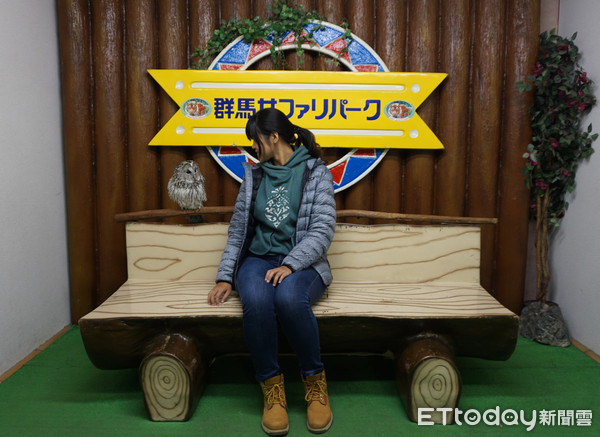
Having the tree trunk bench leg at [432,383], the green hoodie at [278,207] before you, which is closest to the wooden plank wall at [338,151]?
the green hoodie at [278,207]

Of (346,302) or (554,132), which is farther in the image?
(554,132)

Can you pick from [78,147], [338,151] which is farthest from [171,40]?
[338,151]

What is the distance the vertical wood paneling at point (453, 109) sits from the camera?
335cm

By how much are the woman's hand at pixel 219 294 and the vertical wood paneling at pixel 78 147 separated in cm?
158

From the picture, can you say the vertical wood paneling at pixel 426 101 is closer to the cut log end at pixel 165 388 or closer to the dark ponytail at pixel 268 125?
the dark ponytail at pixel 268 125

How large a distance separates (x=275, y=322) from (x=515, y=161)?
235 cm

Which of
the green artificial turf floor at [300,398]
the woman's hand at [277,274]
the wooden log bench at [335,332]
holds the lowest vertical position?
the green artificial turf floor at [300,398]

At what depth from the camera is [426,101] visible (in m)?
3.41

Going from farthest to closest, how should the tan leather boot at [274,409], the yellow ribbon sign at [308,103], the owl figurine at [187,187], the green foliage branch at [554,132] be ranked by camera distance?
the yellow ribbon sign at [308,103], the green foliage branch at [554,132], the owl figurine at [187,187], the tan leather boot at [274,409]

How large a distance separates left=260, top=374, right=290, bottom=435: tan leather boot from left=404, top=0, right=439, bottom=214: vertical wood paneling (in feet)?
6.03

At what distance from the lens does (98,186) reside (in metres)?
3.49

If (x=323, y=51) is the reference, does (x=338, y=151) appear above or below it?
below

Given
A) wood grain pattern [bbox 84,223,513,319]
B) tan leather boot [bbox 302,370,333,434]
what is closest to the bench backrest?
wood grain pattern [bbox 84,223,513,319]

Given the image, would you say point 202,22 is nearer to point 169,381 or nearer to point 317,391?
point 169,381
